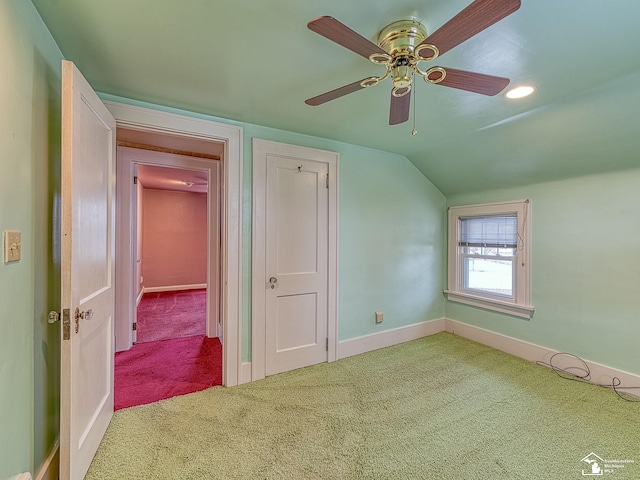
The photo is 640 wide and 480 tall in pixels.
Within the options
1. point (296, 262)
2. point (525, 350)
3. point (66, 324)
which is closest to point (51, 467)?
point (66, 324)

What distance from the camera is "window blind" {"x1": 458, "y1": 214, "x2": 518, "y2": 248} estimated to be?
10.3 ft

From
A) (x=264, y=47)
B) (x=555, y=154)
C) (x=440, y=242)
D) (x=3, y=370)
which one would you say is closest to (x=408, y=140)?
(x=555, y=154)

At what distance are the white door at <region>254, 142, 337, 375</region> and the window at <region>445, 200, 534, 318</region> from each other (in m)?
1.85

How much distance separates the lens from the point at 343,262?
3.00 metres

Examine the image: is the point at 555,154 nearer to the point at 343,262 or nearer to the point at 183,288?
the point at 343,262

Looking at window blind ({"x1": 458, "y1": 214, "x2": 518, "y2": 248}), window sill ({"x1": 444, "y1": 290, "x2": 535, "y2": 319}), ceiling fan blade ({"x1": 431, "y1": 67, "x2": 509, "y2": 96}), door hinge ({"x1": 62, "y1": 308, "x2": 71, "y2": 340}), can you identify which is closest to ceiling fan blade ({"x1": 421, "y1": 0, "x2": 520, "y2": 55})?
ceiling fan blade ({"x1": 431, "y1": 67, "x2": 509, "y2": 96})

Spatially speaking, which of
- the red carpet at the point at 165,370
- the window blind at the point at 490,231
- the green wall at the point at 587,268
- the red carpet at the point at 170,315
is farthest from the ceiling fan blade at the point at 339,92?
the red carpet at the point at 170,315

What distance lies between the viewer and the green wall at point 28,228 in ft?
3.50

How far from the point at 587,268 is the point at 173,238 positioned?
272 inches

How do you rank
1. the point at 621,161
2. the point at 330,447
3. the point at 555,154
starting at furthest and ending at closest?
the point at 555,154 → the point at 621,161 → the point at 330,447

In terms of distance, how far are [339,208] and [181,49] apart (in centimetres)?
186

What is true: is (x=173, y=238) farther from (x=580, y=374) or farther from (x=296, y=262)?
(x=580, y=374)

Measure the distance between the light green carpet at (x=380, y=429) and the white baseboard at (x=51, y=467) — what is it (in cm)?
18

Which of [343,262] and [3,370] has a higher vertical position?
[343,262]
